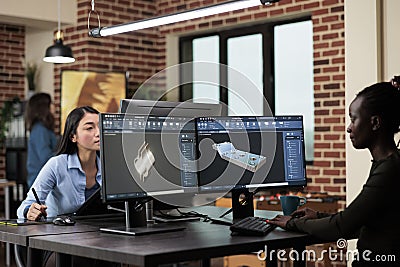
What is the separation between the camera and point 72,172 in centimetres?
395

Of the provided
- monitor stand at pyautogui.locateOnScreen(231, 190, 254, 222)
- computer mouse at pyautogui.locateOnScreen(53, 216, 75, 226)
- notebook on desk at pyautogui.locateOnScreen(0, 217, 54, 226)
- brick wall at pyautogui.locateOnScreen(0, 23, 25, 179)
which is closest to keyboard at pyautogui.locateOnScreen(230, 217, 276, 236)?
monitor stand at pyautogui.locateOnScreen(231, 190, 254, 222)

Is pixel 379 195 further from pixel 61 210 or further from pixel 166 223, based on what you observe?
pixel 61 210

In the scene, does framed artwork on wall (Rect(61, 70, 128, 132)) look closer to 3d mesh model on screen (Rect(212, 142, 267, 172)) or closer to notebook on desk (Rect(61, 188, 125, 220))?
notebook on desk (Rect(61, 188, 125, 220))

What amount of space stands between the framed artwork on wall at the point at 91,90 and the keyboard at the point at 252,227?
171 inches

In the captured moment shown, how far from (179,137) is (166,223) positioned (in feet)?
1.42

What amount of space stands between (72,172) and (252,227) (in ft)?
4.36

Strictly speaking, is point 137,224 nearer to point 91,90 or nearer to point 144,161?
point 144,161

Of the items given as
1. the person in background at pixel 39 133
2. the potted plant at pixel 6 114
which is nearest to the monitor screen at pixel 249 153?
the person in background at pixel 39 133

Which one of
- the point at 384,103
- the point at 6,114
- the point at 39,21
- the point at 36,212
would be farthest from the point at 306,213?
the point at 6,114

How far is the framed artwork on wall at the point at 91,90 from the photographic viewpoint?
7.14m

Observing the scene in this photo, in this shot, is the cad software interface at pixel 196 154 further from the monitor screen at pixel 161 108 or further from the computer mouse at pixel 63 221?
the computer mouse at pixel 63 221

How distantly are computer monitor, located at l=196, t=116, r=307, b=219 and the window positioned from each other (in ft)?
9.65

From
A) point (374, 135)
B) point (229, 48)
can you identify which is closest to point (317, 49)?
point (229, 48)

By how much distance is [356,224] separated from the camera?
2.78 metres
